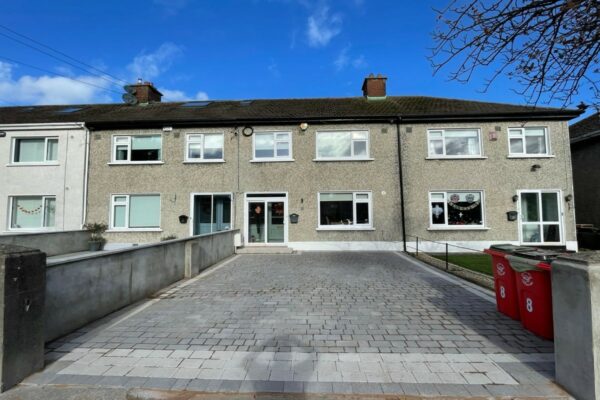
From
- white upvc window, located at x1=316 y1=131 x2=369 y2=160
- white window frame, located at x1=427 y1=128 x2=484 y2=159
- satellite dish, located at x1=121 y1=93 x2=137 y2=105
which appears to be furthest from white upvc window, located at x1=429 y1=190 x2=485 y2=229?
satellite dish, located at x1=121 y1=93 x2=137 y2=105

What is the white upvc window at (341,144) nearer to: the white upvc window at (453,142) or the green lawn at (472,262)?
the white upvc window at (453,142)

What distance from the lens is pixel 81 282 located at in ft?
14.8

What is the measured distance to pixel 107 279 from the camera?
506 cm

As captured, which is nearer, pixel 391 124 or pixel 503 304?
pixel 503 304

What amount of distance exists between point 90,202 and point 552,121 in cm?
1987

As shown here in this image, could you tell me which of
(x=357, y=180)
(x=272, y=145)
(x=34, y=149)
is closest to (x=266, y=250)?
(x=272, y=145)

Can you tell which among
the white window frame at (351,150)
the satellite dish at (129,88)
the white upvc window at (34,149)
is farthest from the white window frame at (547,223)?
the white upvc window at (34,149)

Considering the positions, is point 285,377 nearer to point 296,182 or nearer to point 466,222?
point 296,182

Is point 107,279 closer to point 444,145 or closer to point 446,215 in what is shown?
point 446,215

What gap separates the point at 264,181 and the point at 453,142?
26.9ft

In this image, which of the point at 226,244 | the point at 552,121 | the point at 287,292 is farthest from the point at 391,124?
the point at 287,292

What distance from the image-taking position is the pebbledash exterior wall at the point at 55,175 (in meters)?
14.0

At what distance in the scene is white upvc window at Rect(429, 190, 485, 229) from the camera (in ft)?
43.6

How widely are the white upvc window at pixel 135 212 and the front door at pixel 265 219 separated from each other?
4.02 meters
